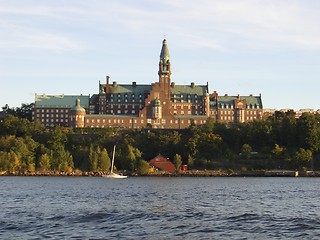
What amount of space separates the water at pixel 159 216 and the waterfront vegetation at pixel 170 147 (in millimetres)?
64682

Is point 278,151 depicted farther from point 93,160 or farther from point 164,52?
point 164,52

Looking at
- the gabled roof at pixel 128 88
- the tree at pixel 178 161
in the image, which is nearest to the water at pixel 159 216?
the tree at pixel 178 161

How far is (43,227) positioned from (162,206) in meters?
17.0

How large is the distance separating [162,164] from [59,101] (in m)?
60.5

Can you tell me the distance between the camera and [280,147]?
149125mm

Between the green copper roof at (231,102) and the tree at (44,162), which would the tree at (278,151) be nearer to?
the tree at (44,162)

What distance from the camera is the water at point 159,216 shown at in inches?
1730

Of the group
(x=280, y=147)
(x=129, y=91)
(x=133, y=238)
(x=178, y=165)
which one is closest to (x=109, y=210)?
(x=133, y=238)

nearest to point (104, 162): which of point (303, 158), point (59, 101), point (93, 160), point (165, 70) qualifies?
point (93, 160)

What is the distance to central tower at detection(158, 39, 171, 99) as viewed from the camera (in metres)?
187

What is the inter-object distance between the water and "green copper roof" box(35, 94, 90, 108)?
116432mm

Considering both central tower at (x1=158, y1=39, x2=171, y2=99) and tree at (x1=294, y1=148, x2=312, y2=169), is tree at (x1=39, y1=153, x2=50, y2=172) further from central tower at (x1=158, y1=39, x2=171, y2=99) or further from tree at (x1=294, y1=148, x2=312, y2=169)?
central tower at (x1=158, y1=39, x2=171, y2=99)

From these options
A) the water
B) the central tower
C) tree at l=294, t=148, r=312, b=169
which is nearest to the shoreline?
tree at l=294, t=148, r=312, b=169

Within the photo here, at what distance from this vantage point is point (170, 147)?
152m
